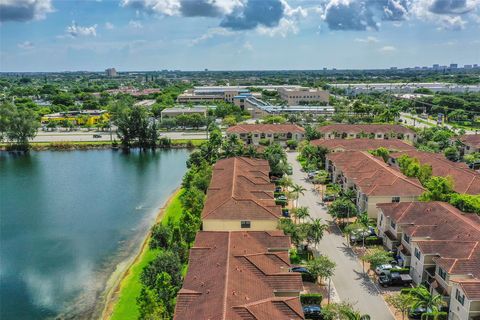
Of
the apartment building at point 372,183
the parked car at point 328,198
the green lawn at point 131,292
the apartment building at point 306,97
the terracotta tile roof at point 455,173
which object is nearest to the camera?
the green lawn at point 131,292

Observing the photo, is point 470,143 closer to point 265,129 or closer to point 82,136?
point 265,129

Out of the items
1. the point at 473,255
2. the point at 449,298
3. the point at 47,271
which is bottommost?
the point at 47,271

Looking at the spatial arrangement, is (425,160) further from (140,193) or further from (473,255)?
(140,193)

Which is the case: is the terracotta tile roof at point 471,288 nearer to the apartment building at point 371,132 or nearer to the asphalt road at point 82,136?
the apartment building at point 371,132

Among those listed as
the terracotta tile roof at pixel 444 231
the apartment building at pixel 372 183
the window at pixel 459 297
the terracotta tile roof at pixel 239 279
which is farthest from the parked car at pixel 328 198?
the window at pixel 459 297

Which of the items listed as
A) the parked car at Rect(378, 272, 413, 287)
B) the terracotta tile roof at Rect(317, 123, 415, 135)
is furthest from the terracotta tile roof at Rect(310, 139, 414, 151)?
the parked car at Rect(378, 272, 413, 287)

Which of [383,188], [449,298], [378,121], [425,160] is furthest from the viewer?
[378,121]

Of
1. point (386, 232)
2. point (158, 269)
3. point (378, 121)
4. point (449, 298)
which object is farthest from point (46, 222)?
point (378, 121)

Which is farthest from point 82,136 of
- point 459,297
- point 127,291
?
point 459,297
